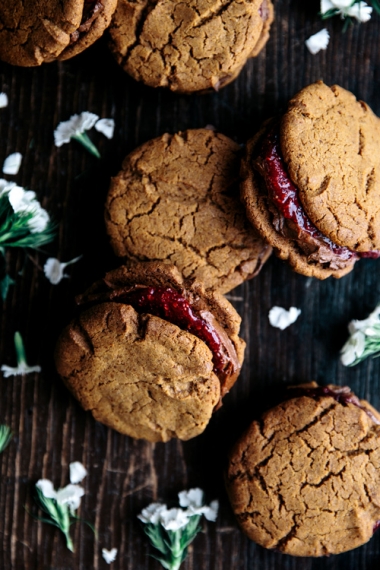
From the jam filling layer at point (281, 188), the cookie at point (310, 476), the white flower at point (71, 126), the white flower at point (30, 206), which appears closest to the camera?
the jam filling layer at point (281, 188)

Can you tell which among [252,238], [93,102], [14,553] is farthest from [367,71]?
[14,553]

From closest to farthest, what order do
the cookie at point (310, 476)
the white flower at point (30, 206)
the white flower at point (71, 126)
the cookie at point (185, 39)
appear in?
the cookie at point (185, 39)
the cookie at point (310, 476)
the white flower at point (30, 206)
the white flower at point (71, 126)

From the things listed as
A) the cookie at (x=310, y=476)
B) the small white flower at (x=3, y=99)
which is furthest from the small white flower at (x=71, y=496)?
the small white flower at (x=3, y=99)

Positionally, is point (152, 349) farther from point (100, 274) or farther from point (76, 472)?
point (76, 472)

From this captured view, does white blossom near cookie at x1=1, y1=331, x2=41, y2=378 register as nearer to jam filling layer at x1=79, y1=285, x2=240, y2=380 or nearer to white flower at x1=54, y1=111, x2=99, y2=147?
jam filling layer at x1=79, y1=285, x2=240, y2=380

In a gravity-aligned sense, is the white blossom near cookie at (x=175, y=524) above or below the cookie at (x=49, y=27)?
below

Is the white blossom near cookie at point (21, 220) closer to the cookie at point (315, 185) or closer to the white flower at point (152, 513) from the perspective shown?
the cookie at point (315, 185)
